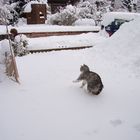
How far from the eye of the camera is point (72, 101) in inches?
236

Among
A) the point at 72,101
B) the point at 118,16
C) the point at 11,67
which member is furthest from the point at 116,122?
the point at 118,16

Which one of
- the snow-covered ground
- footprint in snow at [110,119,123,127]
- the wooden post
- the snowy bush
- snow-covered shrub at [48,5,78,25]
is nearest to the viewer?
the snow-covered ground

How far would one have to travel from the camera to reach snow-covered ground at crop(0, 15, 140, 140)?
4.84m

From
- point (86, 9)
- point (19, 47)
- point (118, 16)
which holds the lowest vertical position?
point (19, 47)

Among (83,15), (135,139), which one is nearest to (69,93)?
(135,139)

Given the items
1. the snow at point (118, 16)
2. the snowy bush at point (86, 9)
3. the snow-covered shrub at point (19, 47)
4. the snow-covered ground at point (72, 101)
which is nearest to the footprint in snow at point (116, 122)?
the snow-covered ground at point (72, 101)

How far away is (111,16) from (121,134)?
12287mm

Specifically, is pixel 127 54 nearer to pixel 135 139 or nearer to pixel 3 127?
pixel 135 139

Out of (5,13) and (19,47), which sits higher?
(5,13)

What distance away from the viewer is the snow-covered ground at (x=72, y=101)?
4.84 meters

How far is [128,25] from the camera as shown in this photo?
1011cm

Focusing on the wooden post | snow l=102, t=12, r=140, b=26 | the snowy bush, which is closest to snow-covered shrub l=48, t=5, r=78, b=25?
the snowy bush

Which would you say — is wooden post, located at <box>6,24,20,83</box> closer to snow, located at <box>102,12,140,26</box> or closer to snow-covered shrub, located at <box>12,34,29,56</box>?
snow-covered shrub, located at <box>12,34,29,56</box>

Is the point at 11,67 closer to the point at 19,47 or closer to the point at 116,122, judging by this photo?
the point at 116,122
